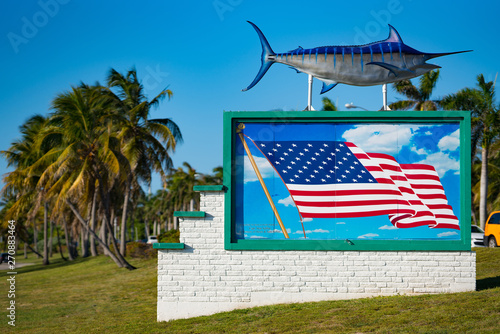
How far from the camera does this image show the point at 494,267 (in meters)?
18.6

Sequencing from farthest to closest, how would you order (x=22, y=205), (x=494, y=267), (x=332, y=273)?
(x=22, y=205), (x=494, y=267), (x=332, y=273)

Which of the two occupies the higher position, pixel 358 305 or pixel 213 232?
pixel 213 232

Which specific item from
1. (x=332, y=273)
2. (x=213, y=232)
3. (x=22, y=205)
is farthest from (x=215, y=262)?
(x=22, y=205)

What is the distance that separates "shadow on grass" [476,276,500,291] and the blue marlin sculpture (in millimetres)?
5881

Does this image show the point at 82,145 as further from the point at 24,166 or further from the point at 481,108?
the point at 481,108

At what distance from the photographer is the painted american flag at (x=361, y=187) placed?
46.3ft

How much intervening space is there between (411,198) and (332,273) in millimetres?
2779

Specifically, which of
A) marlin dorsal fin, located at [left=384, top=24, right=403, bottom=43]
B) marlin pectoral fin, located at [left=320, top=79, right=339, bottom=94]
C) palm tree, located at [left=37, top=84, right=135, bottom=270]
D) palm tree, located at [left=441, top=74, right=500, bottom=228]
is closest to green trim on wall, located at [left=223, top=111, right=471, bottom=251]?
marlin pectoral fin, located at [left=320, top=79, right=339, bottom=94]

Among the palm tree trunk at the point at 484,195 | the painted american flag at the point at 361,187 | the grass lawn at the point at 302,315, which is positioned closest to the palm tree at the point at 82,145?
the grass lawn at the point at 302,315

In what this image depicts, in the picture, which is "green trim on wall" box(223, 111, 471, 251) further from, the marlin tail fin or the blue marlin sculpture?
the marlin tail fin

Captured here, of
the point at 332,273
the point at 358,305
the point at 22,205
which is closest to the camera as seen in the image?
the point at 358,305

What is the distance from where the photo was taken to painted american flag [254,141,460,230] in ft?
46.3

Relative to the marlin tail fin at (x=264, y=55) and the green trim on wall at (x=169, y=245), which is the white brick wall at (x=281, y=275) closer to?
the green trim on wall at (x=169, y=245)

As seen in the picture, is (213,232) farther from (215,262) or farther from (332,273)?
Answer: (332,273)
